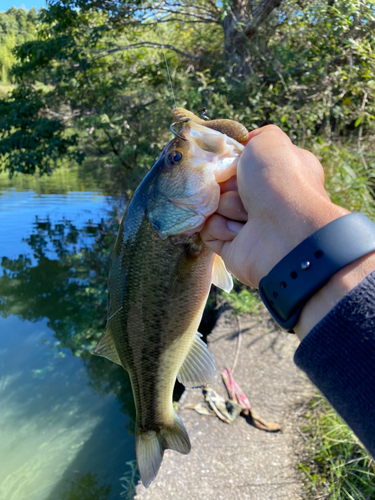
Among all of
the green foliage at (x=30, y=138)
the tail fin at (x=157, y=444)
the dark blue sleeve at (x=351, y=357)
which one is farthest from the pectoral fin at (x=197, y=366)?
the green foliage at (x=30, y=138)

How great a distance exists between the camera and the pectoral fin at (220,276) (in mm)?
1893

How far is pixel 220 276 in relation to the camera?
192 centimetres

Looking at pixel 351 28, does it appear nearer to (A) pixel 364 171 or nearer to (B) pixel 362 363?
(A) pixel 364 171

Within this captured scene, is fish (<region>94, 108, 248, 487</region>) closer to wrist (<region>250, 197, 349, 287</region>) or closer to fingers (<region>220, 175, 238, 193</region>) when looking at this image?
fingers (<region>220, 175, 238, 193</region>)

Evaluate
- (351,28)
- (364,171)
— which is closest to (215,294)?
(364,171)

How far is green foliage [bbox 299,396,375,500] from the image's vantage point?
2.99m

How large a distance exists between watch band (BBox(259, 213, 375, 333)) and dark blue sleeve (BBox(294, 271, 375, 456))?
0.10m

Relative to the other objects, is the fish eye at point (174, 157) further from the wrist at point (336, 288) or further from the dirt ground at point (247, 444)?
the dirt ground at point (247, 444)

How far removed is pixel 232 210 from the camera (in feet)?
5.19

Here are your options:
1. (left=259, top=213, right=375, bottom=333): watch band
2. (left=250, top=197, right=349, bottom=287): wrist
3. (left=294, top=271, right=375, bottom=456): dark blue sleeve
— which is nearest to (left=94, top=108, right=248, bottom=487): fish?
(left=250, top=197, right=349, bottom=287): wrist

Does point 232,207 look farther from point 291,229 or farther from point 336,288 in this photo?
point 336,288

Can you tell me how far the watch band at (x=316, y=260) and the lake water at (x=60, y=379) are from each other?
12.3ft

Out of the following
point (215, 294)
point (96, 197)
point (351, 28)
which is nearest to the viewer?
point (351, 28)

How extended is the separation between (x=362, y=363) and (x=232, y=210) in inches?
32.1
